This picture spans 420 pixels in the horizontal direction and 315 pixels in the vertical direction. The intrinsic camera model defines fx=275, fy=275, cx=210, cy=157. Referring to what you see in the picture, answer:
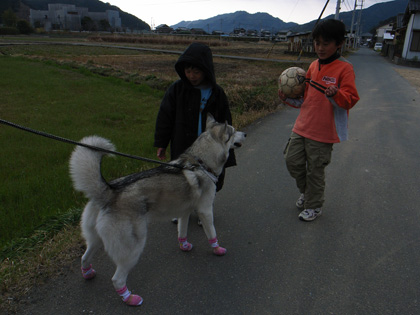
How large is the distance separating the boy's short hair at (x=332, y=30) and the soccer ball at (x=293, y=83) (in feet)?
1.75

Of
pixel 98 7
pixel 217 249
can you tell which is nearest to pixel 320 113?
pixel 217 249

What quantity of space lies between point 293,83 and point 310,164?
107 centimetres

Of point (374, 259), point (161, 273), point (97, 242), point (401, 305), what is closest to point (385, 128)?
point (374, 259)

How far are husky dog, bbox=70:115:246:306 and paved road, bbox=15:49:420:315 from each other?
26 centimetres

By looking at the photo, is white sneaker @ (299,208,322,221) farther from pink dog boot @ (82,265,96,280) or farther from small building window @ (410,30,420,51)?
small building window @ (410,30,420,51)

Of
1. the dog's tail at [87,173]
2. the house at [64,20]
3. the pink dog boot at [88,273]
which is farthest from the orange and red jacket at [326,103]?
the house at [64,20]

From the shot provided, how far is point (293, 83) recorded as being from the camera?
353 cm

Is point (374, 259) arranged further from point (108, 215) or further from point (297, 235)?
point (108, 215)

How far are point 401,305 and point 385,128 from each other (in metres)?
6.94

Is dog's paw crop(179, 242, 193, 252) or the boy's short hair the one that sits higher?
the boy's short hair

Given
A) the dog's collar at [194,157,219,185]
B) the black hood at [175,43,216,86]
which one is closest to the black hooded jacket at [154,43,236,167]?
the black hood at [175,43,216,86]

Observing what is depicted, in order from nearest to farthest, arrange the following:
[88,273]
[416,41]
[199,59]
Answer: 1. [88,273]
2. [199,59]
3. [416,41]

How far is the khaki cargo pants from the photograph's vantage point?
347 centimetres

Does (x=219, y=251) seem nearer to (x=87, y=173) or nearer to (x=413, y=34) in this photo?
(x=87, y=173)
